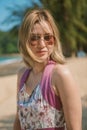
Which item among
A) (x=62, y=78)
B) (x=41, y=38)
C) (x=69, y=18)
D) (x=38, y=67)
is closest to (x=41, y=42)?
(x=41, y=38)

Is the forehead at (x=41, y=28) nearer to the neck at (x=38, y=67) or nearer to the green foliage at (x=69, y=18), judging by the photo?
the neck at (x=38, y=67)

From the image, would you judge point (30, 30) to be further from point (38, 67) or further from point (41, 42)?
point (38, 67)

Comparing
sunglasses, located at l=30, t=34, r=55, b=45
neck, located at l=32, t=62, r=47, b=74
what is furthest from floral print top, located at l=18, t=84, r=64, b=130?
sunglasses, located at l=30, t=34, r=55, b=45

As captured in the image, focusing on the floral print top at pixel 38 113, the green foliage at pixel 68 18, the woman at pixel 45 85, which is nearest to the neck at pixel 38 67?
the woman at pixel 45 85

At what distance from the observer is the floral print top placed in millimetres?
1682

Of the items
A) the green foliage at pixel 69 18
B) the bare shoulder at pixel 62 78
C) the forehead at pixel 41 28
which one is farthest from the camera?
the green foliage at pixel 69 18

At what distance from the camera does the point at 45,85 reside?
5.51 ft

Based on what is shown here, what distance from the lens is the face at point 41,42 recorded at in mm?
1743

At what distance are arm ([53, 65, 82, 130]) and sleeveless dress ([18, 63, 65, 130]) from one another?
2.2 inches

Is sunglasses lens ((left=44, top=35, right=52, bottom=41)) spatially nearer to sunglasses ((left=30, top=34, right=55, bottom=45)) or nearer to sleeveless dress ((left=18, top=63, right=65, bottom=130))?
sunglasses ((left=30, top=34, right=55, bottom=45))

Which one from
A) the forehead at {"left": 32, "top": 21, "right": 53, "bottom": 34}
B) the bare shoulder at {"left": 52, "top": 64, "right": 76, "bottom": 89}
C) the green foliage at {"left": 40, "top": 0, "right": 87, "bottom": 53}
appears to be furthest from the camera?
the green foliage at {"left": 40, "top": 0, "right": 87, "bottom": 53}

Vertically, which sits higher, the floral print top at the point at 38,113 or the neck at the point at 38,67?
the neck at the point at 38,67

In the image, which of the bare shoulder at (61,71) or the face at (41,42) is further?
the face at (41,42)

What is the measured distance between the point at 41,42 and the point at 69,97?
0.32 meters
